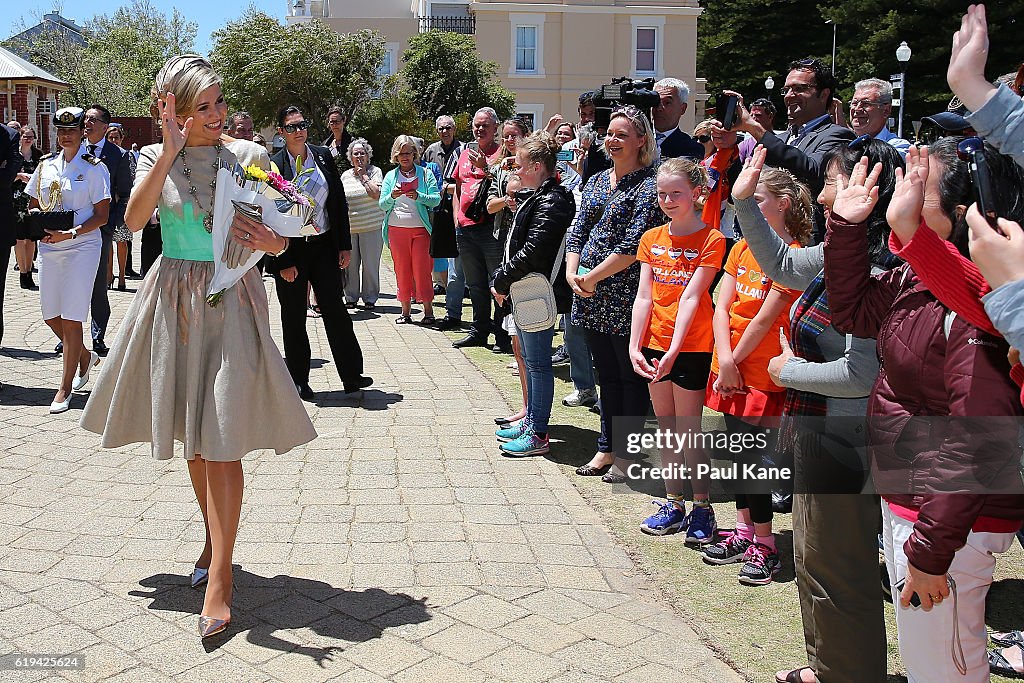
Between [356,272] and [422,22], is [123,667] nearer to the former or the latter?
[356,272]

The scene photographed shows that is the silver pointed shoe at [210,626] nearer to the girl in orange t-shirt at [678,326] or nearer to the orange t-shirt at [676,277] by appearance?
the girl in orange t-shirt at [678,326]

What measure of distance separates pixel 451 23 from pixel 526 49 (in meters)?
3.82

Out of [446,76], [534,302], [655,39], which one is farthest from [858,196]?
[655,39]

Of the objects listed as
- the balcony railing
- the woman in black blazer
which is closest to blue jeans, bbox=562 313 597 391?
the woman in black blazer

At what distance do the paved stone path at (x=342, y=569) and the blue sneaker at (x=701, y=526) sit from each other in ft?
1.38

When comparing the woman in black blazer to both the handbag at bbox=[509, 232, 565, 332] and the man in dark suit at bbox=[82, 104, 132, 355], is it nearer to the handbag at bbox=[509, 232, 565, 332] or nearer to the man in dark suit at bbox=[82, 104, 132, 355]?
the man in dark suit at bbox=[82, 104, 132, 355]

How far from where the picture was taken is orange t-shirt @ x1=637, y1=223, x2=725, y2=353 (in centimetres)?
549

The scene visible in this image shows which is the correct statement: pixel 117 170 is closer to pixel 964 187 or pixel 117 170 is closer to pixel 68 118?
pixel 68 118

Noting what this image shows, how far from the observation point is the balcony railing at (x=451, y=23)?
4797 cm

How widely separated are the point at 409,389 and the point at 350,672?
519cm

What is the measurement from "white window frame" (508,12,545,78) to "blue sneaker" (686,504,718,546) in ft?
143

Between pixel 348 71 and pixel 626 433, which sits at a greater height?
pixel 348 71

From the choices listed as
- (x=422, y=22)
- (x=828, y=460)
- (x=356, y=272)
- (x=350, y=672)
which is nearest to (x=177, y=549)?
(x=350, y=672)

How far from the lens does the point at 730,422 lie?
535 centimetres
